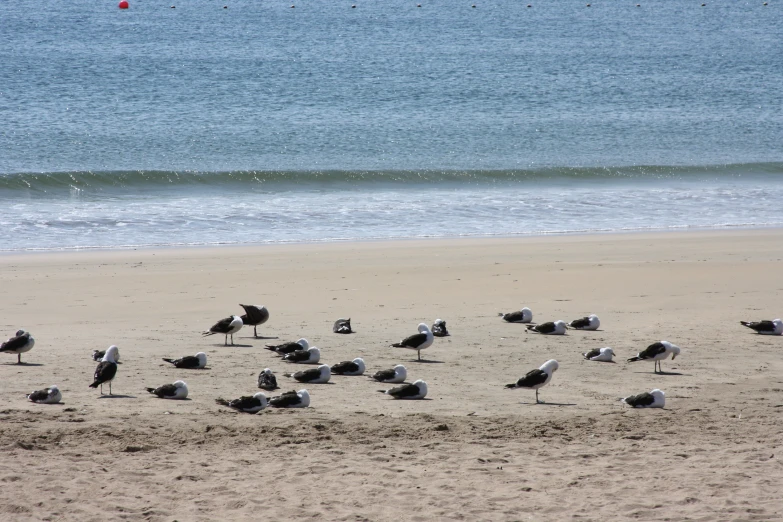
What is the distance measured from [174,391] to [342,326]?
9.97 feet

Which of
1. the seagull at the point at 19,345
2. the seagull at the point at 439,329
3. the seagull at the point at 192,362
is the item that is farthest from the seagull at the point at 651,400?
the seagull at the point at 19,345

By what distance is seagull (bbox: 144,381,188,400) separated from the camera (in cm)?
814

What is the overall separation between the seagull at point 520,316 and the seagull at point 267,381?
382 centimetres

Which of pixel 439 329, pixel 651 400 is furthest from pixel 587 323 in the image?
pixel 651 400

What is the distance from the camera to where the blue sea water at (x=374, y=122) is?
2195 cm

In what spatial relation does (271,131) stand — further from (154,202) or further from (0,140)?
(154,202)

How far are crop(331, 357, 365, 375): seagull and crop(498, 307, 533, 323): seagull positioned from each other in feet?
9.32

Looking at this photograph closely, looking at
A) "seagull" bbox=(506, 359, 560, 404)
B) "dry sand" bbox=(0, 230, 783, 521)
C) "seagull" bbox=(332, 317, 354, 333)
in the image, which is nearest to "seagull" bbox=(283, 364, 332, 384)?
"dry sand" bbox=(0, 230, 783, 521)

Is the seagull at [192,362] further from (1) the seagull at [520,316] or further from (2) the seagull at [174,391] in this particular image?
(1) the seagull at [520,316]

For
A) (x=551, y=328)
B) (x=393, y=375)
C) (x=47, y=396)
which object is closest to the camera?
(x=47, y=396)

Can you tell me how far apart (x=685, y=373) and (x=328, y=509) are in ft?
15.6

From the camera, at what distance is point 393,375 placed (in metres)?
8.73

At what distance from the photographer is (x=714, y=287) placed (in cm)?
1351

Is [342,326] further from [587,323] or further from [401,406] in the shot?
[587,323]
